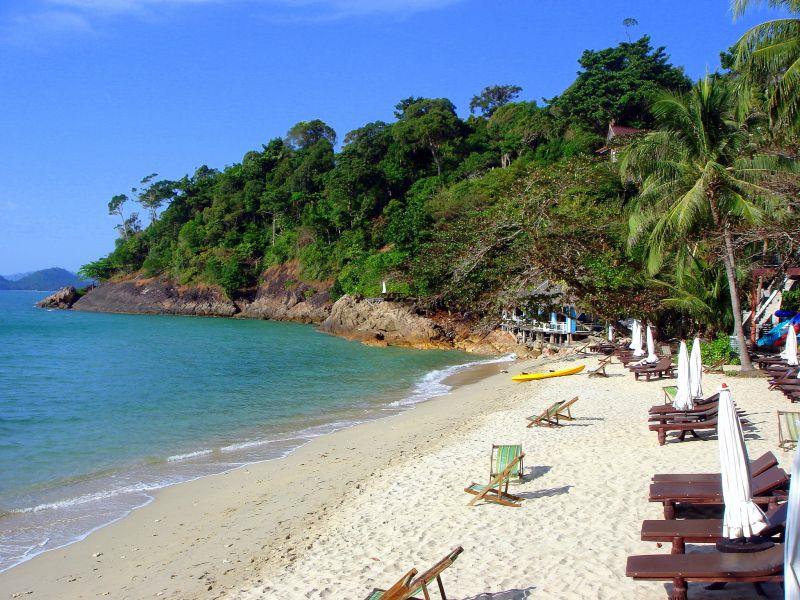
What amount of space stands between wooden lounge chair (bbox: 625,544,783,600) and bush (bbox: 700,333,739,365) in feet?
54.9

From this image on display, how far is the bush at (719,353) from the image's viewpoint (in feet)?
67.4

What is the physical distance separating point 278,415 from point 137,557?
10344 millimetres

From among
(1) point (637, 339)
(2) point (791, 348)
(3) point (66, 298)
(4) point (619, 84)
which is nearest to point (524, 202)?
(1) point (637, 339)

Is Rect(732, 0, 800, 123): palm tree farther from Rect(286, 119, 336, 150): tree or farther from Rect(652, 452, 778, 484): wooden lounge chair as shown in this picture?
Rect(286, 119, 336, 150): tree

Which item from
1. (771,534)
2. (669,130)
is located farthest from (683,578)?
(669,130)

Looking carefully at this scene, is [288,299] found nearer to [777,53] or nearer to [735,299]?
[735,299]

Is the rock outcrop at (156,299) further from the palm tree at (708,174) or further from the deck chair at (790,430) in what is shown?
the deck chair at (790,430)

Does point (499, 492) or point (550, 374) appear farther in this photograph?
point (550, 374)

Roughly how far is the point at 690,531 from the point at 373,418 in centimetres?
1301

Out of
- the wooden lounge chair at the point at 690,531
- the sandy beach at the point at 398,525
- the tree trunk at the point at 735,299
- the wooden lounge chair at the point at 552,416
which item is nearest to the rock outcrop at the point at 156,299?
the tree trunk at the point at 735,299

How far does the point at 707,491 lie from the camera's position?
6.75 meters

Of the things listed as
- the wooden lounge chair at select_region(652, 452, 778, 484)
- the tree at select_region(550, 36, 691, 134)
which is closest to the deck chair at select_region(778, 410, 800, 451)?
the wooden lounge chair at select_region(652, 452, 778, 484)

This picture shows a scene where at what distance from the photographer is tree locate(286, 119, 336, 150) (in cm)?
8488

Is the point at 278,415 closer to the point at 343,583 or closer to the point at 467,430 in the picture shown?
the point at 467,430
